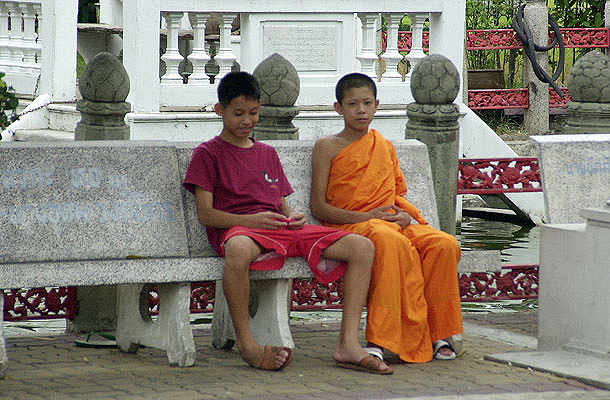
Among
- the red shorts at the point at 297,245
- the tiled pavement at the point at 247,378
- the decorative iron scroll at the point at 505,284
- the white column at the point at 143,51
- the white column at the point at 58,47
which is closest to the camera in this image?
the tiled pavement at the point at 247,378

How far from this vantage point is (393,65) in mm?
11367

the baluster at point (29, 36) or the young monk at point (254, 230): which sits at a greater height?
the baluster at point (29, 36)

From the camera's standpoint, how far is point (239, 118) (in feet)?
19.6

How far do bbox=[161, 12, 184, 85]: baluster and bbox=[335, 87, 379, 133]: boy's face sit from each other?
14.4ft

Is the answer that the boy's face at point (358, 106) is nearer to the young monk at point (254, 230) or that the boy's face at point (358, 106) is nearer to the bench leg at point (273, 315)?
the young monk at point (254, 230)

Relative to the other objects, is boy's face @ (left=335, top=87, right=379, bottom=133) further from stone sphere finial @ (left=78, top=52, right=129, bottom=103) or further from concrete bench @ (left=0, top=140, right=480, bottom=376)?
stone sphere finial @ (left=78, top=52, right=129, bottom=103)

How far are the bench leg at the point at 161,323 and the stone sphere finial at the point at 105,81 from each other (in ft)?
4.85

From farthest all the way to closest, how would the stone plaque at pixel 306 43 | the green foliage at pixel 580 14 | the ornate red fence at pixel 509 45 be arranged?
1. the green foliage at pixel 580 14
2. the ornate red fence at pixel 509 45
3. the stone plaque at pixel 306 43

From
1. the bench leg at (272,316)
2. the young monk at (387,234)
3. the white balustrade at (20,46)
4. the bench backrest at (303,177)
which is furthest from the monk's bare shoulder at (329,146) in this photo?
the white balustrade at (20,46)

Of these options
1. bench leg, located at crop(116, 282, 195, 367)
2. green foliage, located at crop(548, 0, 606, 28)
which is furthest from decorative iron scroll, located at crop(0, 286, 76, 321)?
green foliage, located at crop(548, 0, 606, 28)

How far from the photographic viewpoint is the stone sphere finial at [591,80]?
788 cm

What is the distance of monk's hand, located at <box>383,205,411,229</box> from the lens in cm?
614

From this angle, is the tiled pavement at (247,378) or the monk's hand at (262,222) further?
the monk's hand at (262,222)

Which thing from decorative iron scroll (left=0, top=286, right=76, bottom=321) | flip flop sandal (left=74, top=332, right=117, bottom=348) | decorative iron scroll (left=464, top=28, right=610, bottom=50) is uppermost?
decorative iron scroll (left=464, top=28, right=610, bottom=50)
